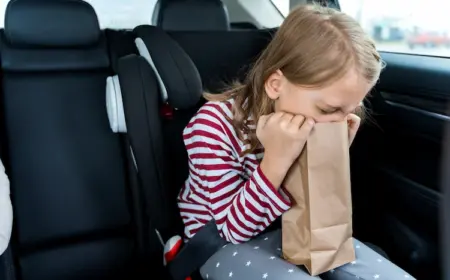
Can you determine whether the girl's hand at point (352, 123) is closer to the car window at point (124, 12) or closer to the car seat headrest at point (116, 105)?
the car seat headrest at point (116, 105)

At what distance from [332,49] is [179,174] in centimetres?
54

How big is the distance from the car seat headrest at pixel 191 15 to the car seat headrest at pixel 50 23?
22 centimetres

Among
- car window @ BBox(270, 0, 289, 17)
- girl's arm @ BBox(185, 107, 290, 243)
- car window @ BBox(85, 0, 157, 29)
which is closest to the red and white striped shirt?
girl's arm @ BBox(185, 107, 290, 243)

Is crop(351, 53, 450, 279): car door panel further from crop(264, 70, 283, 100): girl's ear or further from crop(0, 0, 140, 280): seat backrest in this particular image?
crop(0, 0, 140, 280): seat backrest

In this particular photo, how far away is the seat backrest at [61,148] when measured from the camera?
4.78 feet

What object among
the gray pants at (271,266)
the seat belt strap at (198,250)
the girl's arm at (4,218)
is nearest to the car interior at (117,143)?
the seat belt strap at (198,250)

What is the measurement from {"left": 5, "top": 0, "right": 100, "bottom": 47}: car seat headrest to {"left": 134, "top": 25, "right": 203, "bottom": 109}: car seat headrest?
0.83 ft

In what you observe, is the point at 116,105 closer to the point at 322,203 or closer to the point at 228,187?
the point at 228,187

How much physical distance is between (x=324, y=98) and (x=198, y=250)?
1.34 ft

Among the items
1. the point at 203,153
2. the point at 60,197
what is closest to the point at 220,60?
the point at 203,153

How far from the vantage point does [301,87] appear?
40.5 inches

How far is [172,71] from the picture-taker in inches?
48.9

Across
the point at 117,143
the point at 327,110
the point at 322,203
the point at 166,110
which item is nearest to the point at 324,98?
the point at 327,110

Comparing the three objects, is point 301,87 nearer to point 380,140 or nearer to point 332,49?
point 332,49
